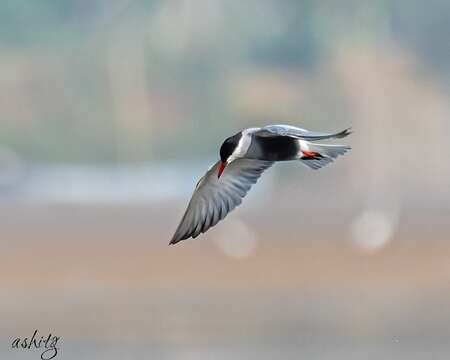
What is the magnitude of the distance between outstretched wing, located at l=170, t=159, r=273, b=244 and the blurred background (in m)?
1.42


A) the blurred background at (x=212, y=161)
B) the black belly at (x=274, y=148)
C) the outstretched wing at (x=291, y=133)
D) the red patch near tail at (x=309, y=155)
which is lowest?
the outstretched wing at (x=291, y=133)

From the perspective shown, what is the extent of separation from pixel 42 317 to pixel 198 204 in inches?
66.3

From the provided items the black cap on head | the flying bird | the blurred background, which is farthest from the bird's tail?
the blurred background

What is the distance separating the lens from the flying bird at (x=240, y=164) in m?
1.80

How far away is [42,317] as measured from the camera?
3514 millimetres

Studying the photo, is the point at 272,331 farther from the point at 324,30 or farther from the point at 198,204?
the point at 324,30

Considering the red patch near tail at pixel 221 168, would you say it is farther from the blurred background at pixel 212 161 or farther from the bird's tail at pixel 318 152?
the blurred background at pixel 212 161

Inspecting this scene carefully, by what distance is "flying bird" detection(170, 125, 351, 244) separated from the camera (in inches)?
71.1

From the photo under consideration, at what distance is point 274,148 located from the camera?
1.87 m

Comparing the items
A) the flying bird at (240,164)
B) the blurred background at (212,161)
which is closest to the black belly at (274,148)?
the flying bird at (240,164)

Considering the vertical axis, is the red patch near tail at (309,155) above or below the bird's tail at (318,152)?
below

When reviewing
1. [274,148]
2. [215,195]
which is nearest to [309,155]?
[274,148]

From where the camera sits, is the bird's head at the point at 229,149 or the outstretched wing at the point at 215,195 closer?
the bird's head at the point at 229,149

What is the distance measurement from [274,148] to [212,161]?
3211mm
